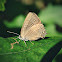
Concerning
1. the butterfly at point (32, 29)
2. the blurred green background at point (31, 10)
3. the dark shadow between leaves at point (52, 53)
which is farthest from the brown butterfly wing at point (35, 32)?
the dark shadow between leaves at point (52, 53)

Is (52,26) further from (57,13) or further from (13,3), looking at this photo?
(13,3)

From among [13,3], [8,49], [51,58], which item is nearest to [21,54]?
[8,49]

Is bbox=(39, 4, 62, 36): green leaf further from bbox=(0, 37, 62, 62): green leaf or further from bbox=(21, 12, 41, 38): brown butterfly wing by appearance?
bbox=(0, 37, 62, 62): green leaf

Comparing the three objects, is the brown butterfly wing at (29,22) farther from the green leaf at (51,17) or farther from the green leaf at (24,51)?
the green leaf at (51,17)

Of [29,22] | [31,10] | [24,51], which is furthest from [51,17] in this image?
[24,51]

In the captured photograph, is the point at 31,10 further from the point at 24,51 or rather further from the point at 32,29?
the point at 24,51

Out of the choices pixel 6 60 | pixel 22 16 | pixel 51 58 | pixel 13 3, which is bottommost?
pixel 51 58
